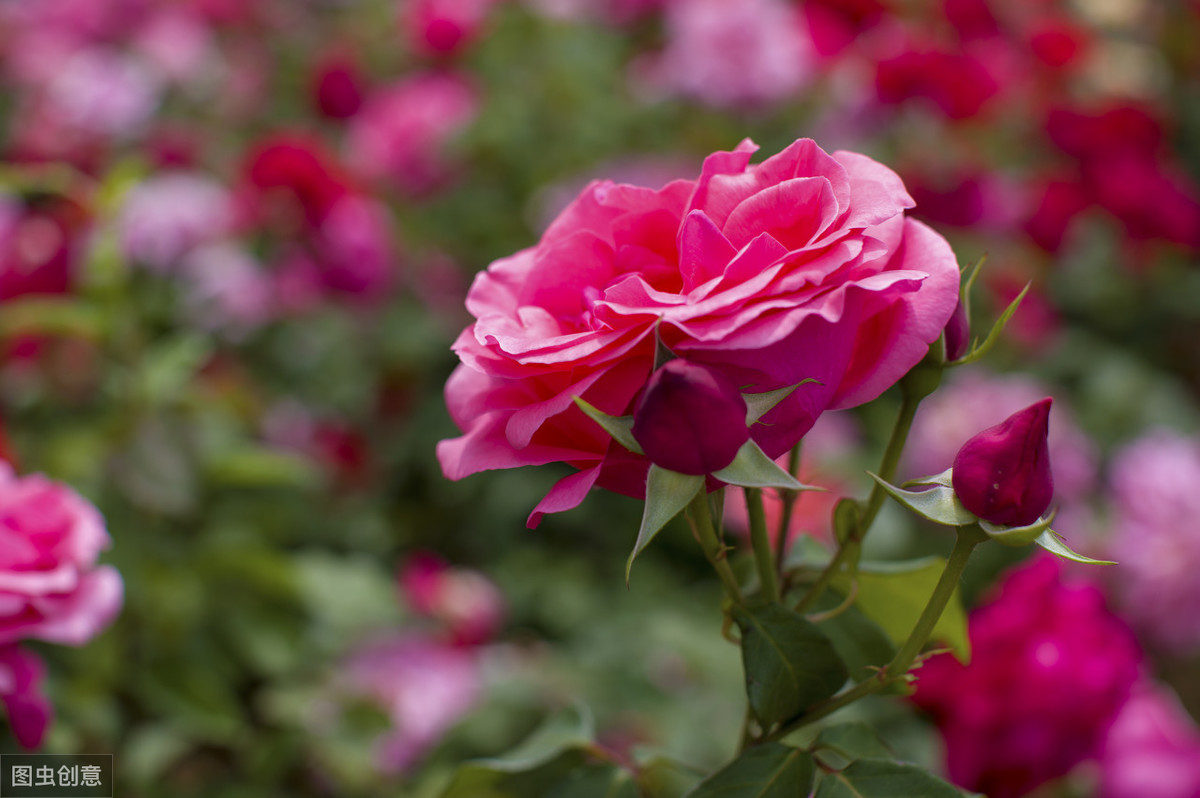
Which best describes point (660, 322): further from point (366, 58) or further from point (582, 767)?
point (366, 58)

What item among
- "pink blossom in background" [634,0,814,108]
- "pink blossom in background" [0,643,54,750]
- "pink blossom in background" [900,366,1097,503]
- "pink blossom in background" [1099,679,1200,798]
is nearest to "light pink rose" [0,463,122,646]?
"pink blossom in background" [0,643,54,750]

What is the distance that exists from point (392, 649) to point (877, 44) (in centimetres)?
167

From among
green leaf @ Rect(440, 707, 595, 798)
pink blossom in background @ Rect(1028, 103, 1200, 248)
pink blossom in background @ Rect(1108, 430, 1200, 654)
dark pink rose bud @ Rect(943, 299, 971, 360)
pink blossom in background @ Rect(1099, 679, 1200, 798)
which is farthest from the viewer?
pink blossom in background @ Rect(1028, 103, 1200, 248)

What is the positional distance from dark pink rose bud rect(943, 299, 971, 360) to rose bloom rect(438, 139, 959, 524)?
48mm

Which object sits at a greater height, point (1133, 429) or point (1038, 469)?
point (1038, 469)

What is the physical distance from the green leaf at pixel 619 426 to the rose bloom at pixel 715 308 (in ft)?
0.04

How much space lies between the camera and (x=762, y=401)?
427 millimetres

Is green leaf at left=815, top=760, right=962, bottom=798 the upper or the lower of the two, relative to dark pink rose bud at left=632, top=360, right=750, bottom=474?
lower

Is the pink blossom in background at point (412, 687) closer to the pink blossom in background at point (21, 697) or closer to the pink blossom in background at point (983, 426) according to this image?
the pink blossom in background at point (21, 697)

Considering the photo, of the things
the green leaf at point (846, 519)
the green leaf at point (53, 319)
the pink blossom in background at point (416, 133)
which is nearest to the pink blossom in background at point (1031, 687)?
the green leaf at point (846, 519)

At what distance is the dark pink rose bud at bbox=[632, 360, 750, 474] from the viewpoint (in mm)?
388

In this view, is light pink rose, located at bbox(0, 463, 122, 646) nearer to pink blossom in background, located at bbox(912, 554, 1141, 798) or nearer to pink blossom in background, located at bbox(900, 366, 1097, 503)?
pink blossom in background, located at bbox(912, 554, 1141, 798)

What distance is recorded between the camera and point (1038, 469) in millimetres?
427

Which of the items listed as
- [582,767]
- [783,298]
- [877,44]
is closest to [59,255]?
[582,767]
